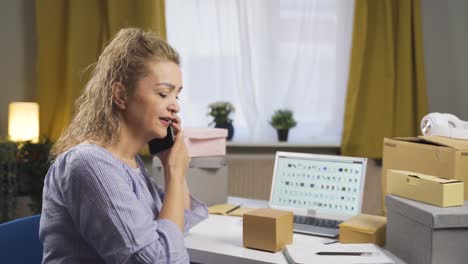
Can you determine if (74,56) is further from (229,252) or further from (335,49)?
(229,252)

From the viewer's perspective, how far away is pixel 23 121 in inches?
140

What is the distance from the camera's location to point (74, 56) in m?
3.73

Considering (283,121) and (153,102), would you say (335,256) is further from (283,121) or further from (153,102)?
(283,121)

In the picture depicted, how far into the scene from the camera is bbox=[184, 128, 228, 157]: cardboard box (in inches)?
88.4

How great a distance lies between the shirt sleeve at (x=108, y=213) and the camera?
3.56ft

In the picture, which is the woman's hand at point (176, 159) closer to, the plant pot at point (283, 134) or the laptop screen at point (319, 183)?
the laptop screen at point (319, 183)

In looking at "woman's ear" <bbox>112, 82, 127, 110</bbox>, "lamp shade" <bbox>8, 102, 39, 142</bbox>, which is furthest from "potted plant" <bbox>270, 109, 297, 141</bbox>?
"woman's ear" <bbox>112, 82, 127, 110</bbox>

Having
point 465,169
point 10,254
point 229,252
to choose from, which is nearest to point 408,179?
point 465,169

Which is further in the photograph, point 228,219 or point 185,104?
point 185,104

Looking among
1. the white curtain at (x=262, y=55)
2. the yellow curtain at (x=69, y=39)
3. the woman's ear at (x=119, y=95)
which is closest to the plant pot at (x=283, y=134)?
the white curtain at (x=262, y=55)

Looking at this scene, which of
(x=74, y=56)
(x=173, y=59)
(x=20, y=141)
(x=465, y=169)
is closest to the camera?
(x=173, y=59)

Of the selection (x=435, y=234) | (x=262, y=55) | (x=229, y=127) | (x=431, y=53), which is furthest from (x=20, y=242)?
(x=431, y=53)

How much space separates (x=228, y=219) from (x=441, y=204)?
0.87 metres

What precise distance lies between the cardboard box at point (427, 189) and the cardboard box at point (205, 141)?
2.95 feet
